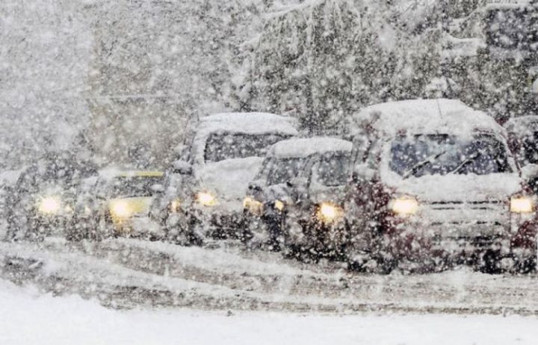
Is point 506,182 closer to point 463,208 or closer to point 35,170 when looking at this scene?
point 463,208

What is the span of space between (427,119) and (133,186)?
836cm

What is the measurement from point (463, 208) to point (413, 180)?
605mm

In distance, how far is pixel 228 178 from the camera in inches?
656

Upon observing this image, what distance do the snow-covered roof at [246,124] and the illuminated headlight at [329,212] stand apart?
14.5ft

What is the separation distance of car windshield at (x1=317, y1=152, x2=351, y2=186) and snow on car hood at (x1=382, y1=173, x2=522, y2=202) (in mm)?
2702

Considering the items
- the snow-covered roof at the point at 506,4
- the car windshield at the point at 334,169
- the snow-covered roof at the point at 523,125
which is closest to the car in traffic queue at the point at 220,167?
the car windshield at the point at 334,169

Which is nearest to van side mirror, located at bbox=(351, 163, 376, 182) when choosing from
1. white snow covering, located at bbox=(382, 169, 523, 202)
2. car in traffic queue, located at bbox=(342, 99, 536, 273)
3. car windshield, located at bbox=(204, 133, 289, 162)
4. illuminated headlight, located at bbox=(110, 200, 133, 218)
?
car in traffic queue, located at bbox=(342, 99, 536, 273)

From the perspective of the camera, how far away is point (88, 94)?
42.4 meters

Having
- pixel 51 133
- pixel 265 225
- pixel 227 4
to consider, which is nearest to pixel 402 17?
pixel 265 225

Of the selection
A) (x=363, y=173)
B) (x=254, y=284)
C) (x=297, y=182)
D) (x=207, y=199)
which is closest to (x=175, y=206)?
(x=207, y=199)

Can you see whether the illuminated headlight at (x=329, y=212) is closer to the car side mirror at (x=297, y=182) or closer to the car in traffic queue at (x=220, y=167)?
the car side mirror at (x=297, y=182)

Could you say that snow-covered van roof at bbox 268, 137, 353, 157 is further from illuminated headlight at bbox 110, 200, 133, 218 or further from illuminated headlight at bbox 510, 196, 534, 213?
illuminated headlight at bbox 510, 196, 534, 213

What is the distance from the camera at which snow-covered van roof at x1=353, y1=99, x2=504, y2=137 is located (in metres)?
12.0

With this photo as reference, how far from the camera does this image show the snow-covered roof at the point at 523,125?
1869cm
